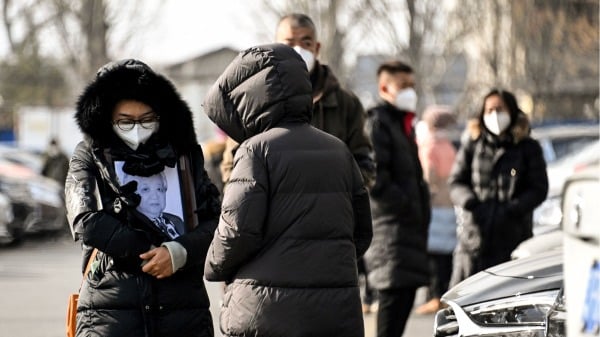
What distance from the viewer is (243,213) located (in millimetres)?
4449

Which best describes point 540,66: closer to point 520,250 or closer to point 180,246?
point 520,250

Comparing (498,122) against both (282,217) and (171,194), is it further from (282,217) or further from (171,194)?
(282,217)

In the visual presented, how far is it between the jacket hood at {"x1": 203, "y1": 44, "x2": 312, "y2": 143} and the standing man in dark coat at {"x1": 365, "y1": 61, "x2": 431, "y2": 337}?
9.55 ft

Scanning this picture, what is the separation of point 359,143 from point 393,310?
1211 millimetres

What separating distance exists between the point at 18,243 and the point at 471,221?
1292 cm

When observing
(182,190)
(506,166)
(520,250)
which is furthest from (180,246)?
(506,166)

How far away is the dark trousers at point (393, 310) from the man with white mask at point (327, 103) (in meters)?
0.98

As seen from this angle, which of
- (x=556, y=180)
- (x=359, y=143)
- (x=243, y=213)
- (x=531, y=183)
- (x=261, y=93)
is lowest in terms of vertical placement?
(x=556, y=180)

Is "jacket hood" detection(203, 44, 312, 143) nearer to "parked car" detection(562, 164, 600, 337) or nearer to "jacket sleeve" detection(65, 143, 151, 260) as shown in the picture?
"jacket sleeve" detection(65, 143, 151, 260)

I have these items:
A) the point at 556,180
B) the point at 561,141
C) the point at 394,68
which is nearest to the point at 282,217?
the point at 394,68

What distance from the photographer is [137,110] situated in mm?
5227

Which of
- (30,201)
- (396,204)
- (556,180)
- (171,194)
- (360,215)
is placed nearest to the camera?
(360,215)

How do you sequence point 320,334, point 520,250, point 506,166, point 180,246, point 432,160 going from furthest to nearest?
point 432,160 → point 506,166 → point 520,250 → point 180,246 → point 320,334

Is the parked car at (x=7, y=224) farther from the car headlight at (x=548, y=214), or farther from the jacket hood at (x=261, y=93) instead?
the jacket hood at (x=261, y=93)
